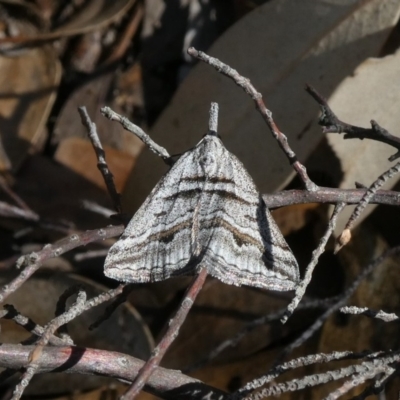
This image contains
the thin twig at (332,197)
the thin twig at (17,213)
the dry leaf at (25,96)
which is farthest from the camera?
the dry leaf at (25,96)

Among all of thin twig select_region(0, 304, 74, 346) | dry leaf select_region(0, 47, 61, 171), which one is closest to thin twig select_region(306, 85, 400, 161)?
thin twig select_region(0, 304, 74, 346)

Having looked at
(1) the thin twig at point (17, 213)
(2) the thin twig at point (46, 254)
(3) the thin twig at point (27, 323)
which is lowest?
(3) the thin twig at point (27, 323)

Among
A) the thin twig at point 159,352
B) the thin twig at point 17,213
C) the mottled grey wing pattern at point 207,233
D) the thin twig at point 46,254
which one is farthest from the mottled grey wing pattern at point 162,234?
the thin twig at point 17,213

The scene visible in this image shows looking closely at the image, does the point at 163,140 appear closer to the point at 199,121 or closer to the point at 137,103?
the point at 199,121

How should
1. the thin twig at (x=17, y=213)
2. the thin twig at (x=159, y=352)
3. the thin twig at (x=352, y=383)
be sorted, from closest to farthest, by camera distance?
the thin twig at (x=159, y=352) → the thin twig at (x=352, y=383) → the thin twig at (x=17, y=213)

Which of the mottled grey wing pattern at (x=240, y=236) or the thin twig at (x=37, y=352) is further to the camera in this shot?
the mottled grey wing pattern at (x=240, y=236)

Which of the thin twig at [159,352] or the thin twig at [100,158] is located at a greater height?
the thin twig at [100,158]

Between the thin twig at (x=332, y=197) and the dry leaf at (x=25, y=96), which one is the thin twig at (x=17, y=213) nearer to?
the dry leaf at (x=25, y=96)

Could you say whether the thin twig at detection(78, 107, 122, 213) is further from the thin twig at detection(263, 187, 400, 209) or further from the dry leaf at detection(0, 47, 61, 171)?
the dry leaf at detection(0, 47, 61, 171)
